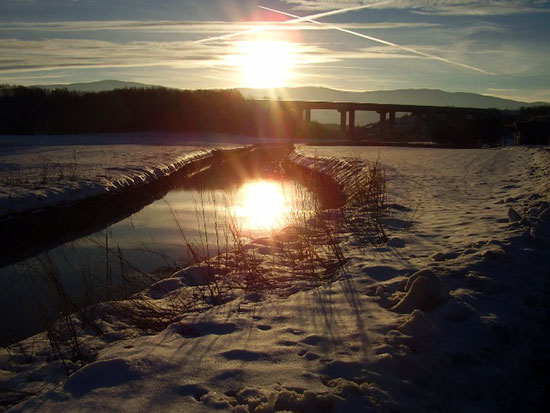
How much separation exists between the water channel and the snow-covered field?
44.5 inches

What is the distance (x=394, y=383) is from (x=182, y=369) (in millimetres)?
1622

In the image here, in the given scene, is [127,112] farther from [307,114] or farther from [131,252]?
[131,252]

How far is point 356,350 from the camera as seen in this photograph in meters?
3.87

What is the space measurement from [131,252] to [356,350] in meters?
6.11

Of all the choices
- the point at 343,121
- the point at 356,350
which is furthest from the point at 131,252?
the point at 343,121

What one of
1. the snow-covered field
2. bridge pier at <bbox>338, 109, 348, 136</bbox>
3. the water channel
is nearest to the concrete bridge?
bridge pier at <bbox>338, 109, 348, 136</bbox>

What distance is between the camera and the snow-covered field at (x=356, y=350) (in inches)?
130

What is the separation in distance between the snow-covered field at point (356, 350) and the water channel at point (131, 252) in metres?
1.13

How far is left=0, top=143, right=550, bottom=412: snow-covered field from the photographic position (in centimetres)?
330

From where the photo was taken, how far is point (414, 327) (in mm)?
4094

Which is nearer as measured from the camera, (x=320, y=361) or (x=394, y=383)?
(x=394, y=383)

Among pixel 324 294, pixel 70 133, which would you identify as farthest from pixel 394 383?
pixel 70 133

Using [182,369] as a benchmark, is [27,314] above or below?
below

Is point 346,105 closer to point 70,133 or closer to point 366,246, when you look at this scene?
point 70,133
